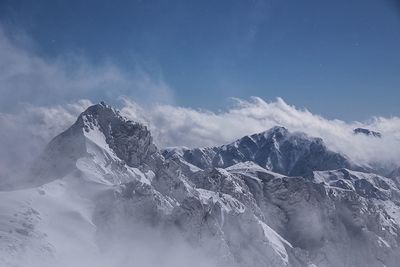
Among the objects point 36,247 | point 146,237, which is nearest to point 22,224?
point 36,247

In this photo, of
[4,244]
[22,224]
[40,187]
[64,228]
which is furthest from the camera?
[40,187]

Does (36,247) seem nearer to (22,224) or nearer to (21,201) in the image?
(22,224)

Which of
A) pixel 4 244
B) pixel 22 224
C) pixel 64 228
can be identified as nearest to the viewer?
pixel 4 244

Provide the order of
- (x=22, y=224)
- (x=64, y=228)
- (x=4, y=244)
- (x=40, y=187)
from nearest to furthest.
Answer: (x=4, y=244)
(x=22, y=224)
(x=64, y=228)
(x=40, y=187)

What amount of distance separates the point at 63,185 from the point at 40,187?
8061 millimetres

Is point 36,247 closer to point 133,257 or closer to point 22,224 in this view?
point 22,224

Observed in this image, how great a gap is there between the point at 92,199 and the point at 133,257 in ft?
84.0

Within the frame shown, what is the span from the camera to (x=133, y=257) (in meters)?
185

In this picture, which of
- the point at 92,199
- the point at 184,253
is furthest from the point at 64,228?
the point at 184,253

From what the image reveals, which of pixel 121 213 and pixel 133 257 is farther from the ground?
pixel 121 213

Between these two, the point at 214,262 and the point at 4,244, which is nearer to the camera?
the point at 4,244

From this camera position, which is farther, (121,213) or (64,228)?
(121,213)

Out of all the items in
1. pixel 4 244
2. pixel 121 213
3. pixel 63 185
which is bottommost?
pixel 4 244

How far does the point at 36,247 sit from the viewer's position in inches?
6156
